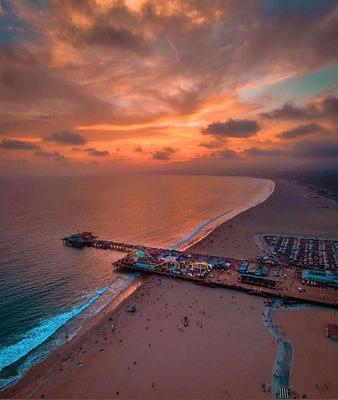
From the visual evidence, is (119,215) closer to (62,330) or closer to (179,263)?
(179,263)

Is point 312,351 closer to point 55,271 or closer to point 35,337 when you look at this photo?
point 35,337

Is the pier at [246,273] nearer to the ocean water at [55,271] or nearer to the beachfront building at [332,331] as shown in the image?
the ocean water at [55,271]

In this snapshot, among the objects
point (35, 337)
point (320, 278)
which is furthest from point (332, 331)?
point (35, 337)

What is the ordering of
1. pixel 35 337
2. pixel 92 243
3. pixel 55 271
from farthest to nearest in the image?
pixel 92 243, pixel 55 271, pixel 35 337

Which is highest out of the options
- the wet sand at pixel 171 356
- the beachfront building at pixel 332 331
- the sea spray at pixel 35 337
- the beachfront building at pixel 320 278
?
the beachfront building at pixel 320 278

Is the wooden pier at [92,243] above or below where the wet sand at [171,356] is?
above

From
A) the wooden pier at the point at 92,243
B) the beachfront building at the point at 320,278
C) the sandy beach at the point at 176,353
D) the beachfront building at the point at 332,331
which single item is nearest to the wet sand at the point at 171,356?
the sandy beach at the point at 176,353

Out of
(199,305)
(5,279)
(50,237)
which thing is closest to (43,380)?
(199,305)
